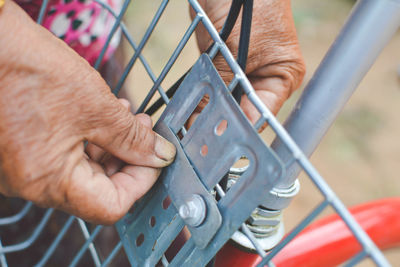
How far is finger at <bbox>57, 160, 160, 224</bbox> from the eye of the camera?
1.53ft

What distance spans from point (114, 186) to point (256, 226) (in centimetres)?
19

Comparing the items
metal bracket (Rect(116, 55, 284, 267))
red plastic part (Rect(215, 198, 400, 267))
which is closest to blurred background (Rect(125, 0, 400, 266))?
red plastic part (Rect(215, 198, 400, 267))

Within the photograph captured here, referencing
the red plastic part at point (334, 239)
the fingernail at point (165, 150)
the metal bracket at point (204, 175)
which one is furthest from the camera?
the red plastic part at point (334, 239)

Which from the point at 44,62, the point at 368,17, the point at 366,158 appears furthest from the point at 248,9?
the point at 366,158

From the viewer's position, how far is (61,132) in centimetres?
44

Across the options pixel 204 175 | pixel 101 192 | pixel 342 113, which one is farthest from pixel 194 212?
pixel 342 113

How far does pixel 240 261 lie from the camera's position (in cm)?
52

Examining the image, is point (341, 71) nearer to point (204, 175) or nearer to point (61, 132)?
point (204, 175)

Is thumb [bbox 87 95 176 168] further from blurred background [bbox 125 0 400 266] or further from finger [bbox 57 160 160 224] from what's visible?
blurred background [bbox 125 0 400 266]

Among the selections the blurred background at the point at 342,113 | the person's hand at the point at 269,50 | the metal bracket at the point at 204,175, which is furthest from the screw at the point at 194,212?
the blurred background at the point at 342,113

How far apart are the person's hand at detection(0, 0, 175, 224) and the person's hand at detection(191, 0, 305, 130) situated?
0.23 metres

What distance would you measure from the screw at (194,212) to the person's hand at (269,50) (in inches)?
11.0

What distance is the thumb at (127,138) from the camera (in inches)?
18.2

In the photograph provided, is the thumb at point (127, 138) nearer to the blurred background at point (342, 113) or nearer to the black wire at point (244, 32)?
the black wire at point (244, 32)
